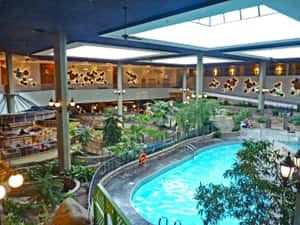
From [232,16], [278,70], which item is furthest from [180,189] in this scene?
[278,70]

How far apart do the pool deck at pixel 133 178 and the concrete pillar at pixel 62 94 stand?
190 cm

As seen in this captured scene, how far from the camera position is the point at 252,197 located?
3.38m

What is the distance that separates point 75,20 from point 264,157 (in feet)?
21.2

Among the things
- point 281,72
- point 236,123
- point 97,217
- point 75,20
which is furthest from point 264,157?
point 281,72

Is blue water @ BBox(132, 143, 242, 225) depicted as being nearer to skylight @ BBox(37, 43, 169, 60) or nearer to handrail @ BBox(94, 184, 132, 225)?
handrail @ BBox(94, 184, 132, 225)

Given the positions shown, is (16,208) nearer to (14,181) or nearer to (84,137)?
(14,181)

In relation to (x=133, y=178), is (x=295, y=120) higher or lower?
Result: higher

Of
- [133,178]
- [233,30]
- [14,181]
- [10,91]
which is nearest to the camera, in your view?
[14,181]

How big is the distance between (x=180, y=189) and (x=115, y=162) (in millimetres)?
2914

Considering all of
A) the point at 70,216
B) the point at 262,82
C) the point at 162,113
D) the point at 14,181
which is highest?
the point at 262,82

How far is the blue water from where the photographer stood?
8.15 m

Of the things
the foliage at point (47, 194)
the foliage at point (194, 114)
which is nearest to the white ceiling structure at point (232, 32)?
the foliage at point (194, 114)

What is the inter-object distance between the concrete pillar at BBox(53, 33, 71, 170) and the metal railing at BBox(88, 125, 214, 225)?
60.3 inches

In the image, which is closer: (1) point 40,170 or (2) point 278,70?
(1) point 40,170
